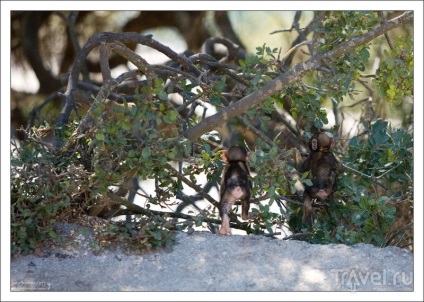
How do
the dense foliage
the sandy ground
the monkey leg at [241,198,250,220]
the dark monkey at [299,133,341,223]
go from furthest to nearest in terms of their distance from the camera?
1. the dark monkey at [299,133,341,223]
2. the monkey leg at [241,198,250,220]
3. the dense foliage
4. the sandy ground

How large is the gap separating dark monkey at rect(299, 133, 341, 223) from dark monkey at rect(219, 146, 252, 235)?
0.43 metres

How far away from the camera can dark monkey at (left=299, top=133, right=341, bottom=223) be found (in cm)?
653

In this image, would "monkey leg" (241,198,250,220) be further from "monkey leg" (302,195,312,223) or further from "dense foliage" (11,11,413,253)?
"monkey leg" (302,195,312,223)

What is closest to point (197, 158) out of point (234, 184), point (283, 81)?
point (234, 184)

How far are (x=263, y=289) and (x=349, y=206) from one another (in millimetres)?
1245

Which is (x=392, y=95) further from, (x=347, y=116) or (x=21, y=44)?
(x=21, y=44)

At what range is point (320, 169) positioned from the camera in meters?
6.62

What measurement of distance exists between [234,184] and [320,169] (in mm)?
614

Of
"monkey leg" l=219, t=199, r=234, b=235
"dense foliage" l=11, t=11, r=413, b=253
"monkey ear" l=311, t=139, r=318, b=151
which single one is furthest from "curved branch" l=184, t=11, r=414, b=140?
"monkey ear" l=311, t=139, r=318, b=151

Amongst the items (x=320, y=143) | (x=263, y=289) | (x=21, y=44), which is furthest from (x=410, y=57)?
A: (x=21, y=44)

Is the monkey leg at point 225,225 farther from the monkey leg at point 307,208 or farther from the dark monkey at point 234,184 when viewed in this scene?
the monkey leg at point 307,208

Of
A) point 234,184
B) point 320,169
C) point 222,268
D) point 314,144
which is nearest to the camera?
point 222,268

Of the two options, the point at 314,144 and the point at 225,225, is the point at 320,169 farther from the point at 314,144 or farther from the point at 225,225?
the point at 225,225

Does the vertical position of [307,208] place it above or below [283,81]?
below
